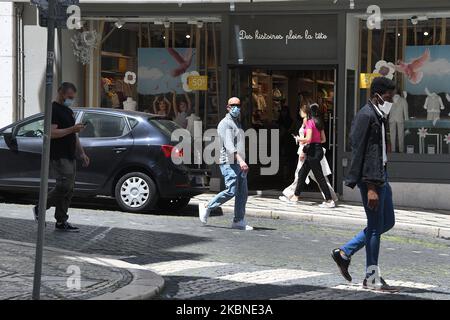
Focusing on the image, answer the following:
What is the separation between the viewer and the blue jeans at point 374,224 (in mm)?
7793

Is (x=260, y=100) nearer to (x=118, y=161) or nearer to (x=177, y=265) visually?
(x=118, y=161)

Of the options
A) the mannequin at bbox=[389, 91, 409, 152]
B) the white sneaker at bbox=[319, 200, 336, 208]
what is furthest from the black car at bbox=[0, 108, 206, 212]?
the mannequin at bbox=[389, 91, 409, 152]

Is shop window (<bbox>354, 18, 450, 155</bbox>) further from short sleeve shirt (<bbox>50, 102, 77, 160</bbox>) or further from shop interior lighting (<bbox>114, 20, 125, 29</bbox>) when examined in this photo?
short sleeve shirt (<bbox>50, 102, 77, 160</bbox>)

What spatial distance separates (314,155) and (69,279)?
26.5ft

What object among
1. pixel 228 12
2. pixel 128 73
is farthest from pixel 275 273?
pixel 128 73

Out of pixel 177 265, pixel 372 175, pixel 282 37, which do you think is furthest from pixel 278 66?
pixel 372 175

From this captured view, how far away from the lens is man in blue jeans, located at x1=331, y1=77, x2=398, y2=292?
25.2 ft

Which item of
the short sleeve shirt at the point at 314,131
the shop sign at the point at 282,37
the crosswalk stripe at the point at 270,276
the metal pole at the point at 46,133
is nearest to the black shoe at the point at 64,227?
the crosswalk stripe at the point at 270,276

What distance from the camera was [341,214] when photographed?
559 inches

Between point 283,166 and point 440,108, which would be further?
point 283,166

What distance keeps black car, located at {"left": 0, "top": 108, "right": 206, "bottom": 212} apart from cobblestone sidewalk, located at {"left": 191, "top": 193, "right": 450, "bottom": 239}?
136cm
